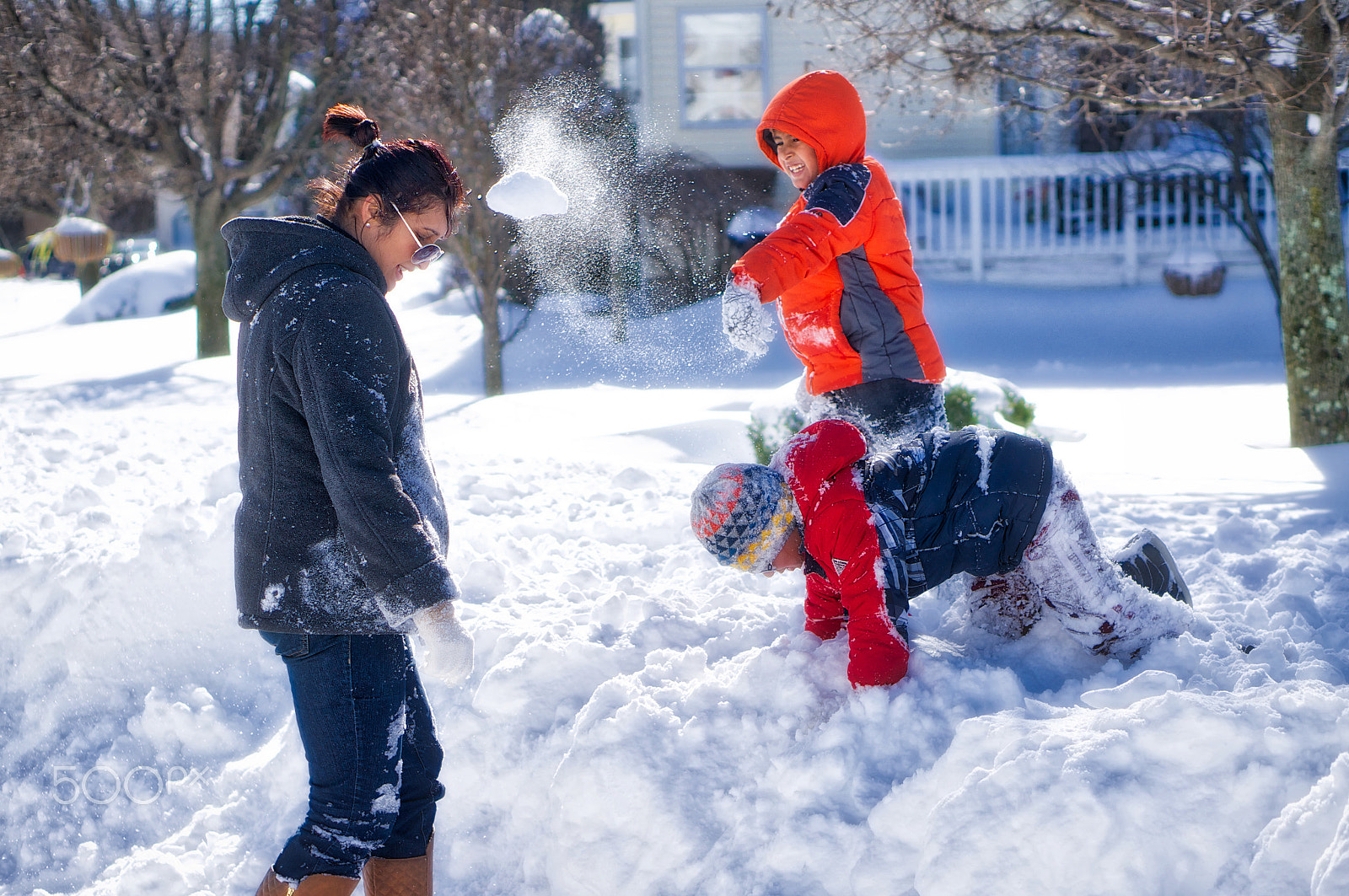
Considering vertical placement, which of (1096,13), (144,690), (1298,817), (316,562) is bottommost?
(144,690)

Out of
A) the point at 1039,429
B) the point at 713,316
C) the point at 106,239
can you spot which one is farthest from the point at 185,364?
the point at 1039,429

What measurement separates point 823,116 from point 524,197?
2.84 feet

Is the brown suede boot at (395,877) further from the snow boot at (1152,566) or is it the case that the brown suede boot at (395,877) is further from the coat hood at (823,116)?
the snow boot at (1152,566)

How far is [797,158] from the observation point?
3109 mm

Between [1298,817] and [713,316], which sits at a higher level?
[713,316]

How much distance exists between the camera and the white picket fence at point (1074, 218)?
45.5 feet

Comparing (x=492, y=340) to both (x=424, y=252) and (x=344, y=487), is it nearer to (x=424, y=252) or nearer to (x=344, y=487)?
(x=424, y=252)

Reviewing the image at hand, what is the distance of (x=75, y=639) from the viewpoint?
3924mm

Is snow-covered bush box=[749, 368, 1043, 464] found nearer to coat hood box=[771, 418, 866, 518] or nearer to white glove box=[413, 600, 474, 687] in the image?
coat hood box=[771, 418, 866, 518]

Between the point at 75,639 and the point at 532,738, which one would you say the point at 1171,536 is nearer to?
the point at 532,738

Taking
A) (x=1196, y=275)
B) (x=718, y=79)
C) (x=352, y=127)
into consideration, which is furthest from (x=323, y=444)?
(x=718, y=79)

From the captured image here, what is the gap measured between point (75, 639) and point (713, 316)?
9.72m

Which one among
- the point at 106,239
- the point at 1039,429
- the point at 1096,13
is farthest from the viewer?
the point at 106,239

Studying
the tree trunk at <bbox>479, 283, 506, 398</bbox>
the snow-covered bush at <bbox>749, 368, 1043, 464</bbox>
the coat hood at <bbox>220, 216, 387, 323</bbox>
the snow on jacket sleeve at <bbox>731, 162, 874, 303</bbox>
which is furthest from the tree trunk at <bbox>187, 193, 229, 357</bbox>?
the coat hood at <bbox>220, 216, 387, 323</bbox>
